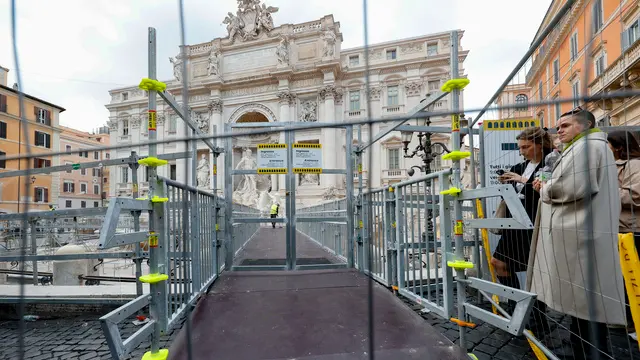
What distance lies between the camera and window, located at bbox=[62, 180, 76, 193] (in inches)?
737

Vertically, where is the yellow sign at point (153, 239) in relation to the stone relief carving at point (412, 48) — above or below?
below

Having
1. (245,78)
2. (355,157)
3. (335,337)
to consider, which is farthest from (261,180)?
(335,337)

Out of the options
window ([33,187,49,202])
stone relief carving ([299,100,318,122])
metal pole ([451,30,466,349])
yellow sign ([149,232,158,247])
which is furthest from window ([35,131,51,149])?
stone relief carving ([299,100,318,122])

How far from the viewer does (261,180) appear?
25094 mm

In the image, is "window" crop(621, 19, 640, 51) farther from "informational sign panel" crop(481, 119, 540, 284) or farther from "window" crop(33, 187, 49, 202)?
"window" crop(33, 187, 49, 202)

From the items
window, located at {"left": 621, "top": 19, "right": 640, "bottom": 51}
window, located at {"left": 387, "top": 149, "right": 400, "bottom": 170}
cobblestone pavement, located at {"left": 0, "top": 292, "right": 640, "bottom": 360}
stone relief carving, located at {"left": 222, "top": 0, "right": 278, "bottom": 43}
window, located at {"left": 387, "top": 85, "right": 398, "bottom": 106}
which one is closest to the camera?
window, located at {"left": 621, "top": 19, "right": 640, "bottom": 51}

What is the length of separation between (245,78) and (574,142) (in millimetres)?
29501

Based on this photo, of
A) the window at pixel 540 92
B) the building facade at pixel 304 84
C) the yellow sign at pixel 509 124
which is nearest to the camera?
the window at pixel 540 92

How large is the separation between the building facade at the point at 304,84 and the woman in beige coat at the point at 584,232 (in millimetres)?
20557

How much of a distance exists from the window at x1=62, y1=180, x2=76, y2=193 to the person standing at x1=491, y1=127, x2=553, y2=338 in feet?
77.4

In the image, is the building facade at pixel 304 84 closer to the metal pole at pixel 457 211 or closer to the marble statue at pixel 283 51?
the marble statue at pixel 283 51

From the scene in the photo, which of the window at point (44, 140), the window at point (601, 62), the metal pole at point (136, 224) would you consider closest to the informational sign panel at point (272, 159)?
the metal pole at point (136, 224)

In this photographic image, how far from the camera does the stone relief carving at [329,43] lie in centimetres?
2606

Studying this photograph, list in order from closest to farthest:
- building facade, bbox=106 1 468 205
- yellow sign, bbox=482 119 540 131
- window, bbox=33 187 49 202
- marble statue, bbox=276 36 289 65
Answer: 1. yellow sign, bbox=482 119 540 131
2. window, bbox=33 187 49 202
3. building facade, bbox=106 1 468 205
4. marble statue, bbox=276 36 289 65
